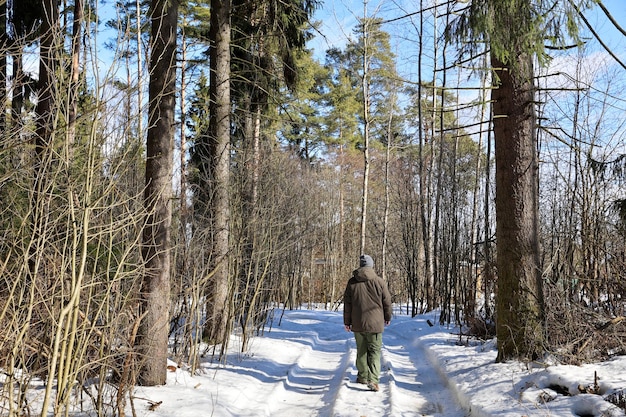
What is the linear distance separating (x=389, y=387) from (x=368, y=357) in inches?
19.9

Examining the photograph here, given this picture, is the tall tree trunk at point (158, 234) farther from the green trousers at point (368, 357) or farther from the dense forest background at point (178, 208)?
the green trousers at point (368, 357)

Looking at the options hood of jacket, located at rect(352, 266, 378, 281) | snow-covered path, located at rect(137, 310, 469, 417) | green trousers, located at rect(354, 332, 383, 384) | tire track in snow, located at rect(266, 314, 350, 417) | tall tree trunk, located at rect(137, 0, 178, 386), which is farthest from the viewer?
hood of jacket, located at rect(352, 266, 378, 281)

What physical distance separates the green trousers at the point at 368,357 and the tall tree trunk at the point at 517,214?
1.76 metres

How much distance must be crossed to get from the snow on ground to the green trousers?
0.62ft

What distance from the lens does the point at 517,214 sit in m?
7.45

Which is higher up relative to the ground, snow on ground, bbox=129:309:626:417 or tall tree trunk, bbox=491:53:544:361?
tall tree trunk, bbox=491:53:544:361

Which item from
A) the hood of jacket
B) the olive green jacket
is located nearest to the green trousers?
the olive green jacket

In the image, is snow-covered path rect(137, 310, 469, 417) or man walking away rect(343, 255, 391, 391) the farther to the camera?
man walking away rect(343, 255, 391, 391)

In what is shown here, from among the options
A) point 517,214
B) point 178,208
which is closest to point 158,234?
point 178,208

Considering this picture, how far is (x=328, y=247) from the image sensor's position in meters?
30.4

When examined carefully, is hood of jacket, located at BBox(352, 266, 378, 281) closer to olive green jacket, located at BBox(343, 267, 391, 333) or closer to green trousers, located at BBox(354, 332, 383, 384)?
olive green jacket, located at BBox(343, 267, 391, 333)

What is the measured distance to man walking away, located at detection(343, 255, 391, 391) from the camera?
7.51 m

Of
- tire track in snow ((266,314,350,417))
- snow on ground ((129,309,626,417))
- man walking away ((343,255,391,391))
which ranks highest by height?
man walking away ((343,255,391,391))

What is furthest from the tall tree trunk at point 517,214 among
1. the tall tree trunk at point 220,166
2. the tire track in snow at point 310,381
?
the tall tree trunk at point 220,166
